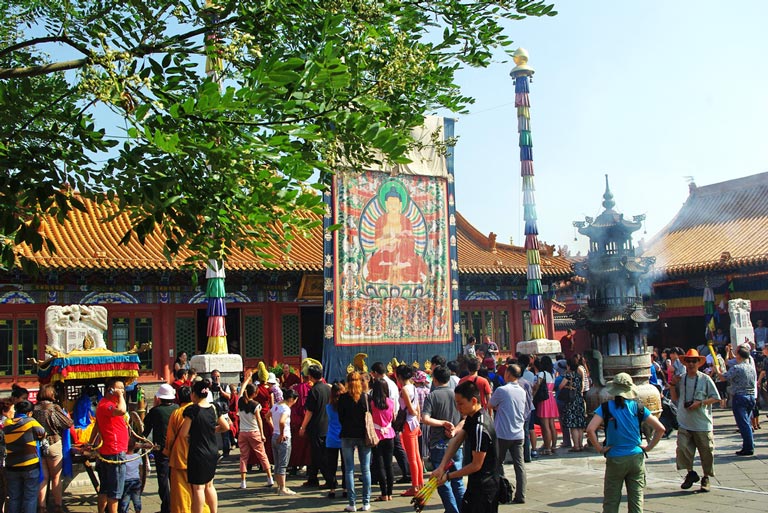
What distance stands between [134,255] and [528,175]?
11171 millimetres

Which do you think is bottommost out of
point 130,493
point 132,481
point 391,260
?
point 130,493

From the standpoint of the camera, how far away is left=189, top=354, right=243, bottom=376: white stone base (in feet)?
50.1

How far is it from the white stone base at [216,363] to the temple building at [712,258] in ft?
57.6

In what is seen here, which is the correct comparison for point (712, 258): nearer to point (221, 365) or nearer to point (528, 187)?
point (528, 187)

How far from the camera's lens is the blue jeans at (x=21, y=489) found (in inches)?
292

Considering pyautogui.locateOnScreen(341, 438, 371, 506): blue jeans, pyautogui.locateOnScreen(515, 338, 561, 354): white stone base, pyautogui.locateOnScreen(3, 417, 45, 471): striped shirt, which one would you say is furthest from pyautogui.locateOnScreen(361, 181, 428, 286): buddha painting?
pyautogui.locateOnScreen(3, 417, 45, 471): striped shirt

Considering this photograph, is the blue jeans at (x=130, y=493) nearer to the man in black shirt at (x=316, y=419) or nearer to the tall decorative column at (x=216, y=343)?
the man in black shirt at (x=316, y=419)

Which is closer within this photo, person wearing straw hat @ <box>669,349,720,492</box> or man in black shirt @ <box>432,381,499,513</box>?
man in black shirt @ <box>432,381,499,513</box>

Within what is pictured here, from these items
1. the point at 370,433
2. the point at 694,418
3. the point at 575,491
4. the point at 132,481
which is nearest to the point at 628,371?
the point at 694,418

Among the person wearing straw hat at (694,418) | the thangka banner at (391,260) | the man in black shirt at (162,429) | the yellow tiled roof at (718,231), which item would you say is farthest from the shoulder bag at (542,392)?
the yellow tiled roof at (718,231)

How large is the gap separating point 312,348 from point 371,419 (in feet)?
46.8

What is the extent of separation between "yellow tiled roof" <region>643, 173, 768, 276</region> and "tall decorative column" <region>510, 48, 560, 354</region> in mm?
8059

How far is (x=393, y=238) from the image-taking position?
57.3 ft

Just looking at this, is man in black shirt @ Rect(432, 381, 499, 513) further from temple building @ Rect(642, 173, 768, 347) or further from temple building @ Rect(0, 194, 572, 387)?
temple building @ Rect(642, 173, 768, 347)
